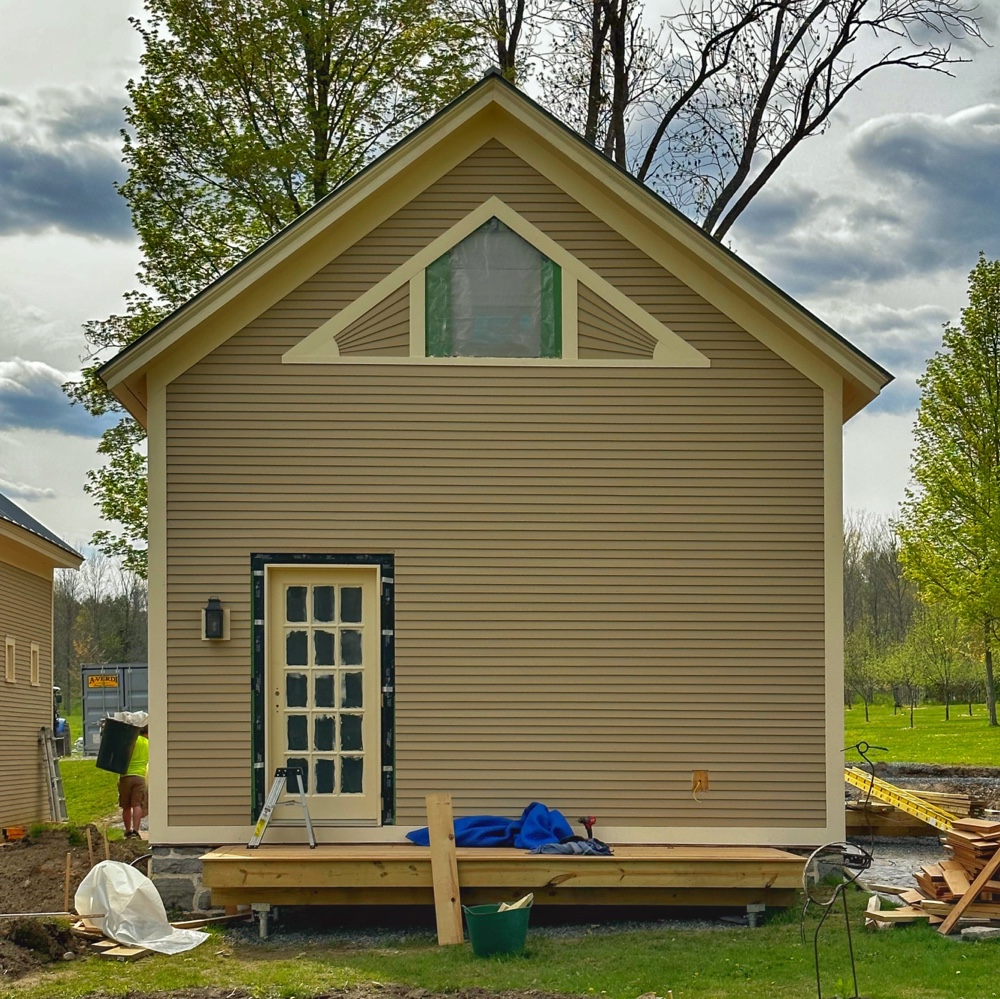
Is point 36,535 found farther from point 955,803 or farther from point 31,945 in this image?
point 955,803

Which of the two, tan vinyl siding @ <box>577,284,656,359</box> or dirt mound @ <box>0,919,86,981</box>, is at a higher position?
tan vinyl siding @ <box>577,284,656,359</box>

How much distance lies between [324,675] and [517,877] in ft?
7.28

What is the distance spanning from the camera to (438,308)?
9906 mm

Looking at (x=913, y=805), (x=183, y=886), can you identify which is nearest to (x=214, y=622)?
(x=183, y=886)

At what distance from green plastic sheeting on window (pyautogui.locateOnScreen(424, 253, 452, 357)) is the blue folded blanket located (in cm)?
357

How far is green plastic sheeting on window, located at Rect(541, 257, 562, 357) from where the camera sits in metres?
9.93

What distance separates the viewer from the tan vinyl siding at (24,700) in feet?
55.6

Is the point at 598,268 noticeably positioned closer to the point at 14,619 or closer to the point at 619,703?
the point at 619,703

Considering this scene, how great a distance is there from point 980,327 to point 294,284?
815 inches

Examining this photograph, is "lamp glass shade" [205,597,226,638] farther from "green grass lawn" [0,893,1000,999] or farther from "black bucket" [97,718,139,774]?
"black bucket" [97,718,139,774]

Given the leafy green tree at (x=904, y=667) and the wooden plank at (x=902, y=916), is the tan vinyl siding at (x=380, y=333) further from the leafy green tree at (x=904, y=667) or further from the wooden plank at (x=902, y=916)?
the leafy green tree at (x=904, y=667)

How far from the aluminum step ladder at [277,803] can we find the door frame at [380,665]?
19cm

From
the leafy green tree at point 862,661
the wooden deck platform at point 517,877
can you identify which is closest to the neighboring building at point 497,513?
the wooden deck platform at point 517,877

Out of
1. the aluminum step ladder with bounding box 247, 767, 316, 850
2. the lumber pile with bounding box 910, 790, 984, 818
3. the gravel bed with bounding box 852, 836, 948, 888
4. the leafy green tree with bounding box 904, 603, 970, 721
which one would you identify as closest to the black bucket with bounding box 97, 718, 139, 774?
the aluminum step ladder with bounding box 247, 767, 316, 850
